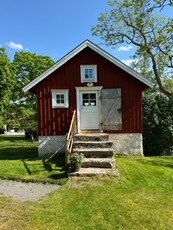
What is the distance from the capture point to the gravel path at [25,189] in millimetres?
5984

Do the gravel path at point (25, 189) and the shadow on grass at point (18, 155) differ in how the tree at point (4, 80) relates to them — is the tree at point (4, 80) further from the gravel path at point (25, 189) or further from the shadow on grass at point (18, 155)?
the gravel path at point (25, 189)

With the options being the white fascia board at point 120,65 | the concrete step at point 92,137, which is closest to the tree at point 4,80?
the white fascia board at point 120,65

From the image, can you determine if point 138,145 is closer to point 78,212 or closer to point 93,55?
point 93,55

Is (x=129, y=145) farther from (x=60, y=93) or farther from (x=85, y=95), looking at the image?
(x=60, y=93)

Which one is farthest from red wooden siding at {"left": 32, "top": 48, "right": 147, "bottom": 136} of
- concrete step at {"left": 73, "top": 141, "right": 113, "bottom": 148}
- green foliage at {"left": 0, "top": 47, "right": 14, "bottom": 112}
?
green foliage at {"left": 0, "top": 47, "right": 14, "bottom": 112}

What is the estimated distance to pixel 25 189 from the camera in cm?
654

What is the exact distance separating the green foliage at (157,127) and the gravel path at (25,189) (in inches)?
357

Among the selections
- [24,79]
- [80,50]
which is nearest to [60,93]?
[80,50]

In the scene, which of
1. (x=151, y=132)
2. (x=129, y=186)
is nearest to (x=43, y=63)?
(x=151, y=132)

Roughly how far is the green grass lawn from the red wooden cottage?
325 centimetres

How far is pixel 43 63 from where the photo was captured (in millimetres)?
27906

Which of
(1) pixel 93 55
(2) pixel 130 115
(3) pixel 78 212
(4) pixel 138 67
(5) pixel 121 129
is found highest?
(4) pixel 138 67

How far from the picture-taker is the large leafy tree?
25947mm

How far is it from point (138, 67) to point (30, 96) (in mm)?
12952
